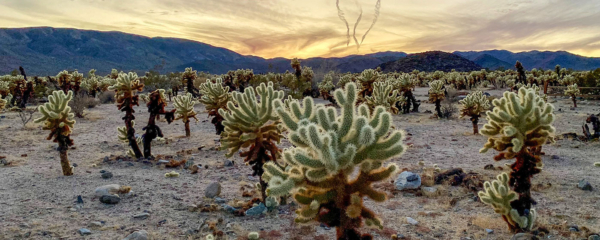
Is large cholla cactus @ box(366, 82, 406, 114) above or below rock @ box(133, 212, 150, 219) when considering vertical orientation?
above

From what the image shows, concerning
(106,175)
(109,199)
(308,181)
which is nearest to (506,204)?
(308,181)

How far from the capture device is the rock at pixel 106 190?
6.98 meters

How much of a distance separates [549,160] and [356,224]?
29.0 ft

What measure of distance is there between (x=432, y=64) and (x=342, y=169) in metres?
93.9

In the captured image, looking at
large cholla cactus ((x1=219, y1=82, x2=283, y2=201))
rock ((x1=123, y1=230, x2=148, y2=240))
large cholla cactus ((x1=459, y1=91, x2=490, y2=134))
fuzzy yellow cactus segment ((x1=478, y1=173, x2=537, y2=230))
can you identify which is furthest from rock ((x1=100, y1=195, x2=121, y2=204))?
large cholla cactus ((x1=459, y1=91, x2=490, y2=134))

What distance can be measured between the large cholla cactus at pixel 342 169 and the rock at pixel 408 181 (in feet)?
14.9

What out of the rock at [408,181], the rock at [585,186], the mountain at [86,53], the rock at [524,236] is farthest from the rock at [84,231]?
the mountain at [86,53]

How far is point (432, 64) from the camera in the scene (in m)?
89.8

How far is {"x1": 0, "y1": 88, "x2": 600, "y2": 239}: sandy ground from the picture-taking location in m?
5.54

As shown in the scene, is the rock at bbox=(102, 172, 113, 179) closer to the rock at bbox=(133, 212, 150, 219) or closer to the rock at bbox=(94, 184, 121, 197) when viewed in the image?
the rock at bbox=(94, 184, 121, 197)

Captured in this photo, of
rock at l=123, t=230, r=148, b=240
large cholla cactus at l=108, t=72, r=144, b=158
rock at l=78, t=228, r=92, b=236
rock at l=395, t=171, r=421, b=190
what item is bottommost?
rock at l=78, t=228, r=92, b=236

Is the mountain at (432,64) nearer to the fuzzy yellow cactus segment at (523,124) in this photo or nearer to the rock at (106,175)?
the rock at (106,175)

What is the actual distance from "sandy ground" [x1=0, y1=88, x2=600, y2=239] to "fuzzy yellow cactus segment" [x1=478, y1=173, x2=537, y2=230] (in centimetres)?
29

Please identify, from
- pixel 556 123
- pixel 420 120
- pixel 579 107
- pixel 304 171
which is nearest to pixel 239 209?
pixel 304 171
